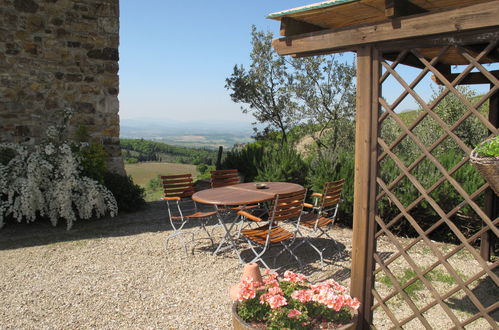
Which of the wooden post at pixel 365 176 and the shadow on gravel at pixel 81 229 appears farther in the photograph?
the shadow on gravel at pixel 81 229

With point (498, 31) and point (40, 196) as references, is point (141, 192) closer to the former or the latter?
point (40, 196)

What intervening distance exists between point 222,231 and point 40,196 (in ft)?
8.38

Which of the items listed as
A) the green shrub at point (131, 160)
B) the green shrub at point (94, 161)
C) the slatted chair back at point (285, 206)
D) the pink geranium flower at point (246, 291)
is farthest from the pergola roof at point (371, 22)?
the green shrub at point (131, 160)

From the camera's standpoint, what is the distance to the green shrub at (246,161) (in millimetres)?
7672

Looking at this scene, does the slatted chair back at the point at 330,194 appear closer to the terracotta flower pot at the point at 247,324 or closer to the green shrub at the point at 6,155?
the terracotta flower pot at the point at 247,324

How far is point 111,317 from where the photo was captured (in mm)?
3264

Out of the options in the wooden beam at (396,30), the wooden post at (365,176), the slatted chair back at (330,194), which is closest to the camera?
the wooden beam at (396,30)

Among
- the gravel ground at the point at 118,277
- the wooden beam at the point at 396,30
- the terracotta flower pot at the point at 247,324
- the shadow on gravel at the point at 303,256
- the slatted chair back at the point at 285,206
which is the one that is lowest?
the gravel ground at the point at 118,277

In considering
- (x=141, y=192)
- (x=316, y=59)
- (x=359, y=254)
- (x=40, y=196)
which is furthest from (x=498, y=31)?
(x=316, y=59)

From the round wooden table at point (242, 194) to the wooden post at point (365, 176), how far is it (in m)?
1.66

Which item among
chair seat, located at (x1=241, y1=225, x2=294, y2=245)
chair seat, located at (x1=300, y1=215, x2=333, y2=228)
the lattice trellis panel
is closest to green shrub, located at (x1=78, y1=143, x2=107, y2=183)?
chair seat, located at (x1=241, y1=225, x2=294, y2=245)

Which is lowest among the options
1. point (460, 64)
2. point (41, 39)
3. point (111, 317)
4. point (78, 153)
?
point (111, 317)

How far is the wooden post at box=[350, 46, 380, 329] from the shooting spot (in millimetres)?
2599

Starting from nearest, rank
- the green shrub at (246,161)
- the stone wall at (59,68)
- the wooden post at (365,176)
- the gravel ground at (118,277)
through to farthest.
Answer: the wooden post at (365,176) → the gravel ground at (118,277) → the stone wall at (59,68) → the green shrub at (246,161)
